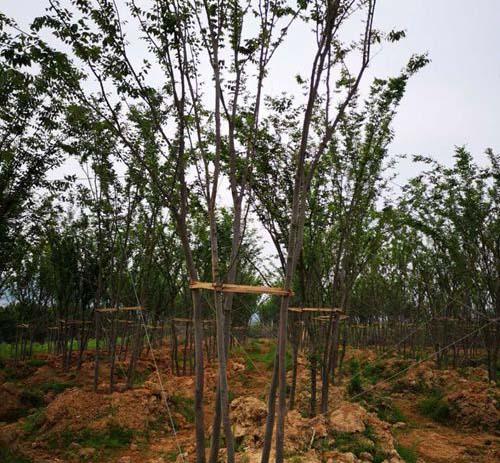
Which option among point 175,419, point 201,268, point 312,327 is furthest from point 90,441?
point 201,268

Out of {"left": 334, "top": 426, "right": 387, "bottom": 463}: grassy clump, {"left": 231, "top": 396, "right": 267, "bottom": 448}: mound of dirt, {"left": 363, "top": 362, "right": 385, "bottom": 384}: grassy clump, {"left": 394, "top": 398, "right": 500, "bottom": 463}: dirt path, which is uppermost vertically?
{"left": 231, "top": 396, "right": 267, "bottom": 448}: mound of dirt

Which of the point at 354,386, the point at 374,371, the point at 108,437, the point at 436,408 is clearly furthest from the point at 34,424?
the point at 374,371

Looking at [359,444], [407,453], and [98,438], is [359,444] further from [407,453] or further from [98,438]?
[98,438]

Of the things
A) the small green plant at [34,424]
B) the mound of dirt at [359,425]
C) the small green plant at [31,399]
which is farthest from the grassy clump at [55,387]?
the mound of dirt at [359,425]

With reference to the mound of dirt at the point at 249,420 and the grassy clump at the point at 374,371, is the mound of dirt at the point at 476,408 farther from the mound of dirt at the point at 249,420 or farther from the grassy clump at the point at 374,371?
the mound of dirt at the point at 249,420

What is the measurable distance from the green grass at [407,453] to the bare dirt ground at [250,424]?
0.02 m

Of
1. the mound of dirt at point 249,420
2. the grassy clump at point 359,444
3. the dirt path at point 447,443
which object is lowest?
the dirt path at point 447,443

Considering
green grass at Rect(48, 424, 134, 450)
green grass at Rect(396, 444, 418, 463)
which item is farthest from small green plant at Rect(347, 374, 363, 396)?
green grass at Rect(48, 424, 134, 450)

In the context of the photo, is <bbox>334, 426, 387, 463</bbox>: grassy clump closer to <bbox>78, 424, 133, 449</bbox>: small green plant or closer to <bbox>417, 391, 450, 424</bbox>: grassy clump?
<bbox>78, 424, 133, 449</bbox>: small green plant

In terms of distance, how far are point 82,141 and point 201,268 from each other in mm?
7199

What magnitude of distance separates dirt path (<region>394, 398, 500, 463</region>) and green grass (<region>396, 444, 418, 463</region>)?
139 millimetres

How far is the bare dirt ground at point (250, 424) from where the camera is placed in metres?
6.52

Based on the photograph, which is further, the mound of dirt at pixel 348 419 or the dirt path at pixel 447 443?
the dirt path at pixel 447 443

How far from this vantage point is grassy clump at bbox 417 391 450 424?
33.2ft
